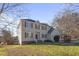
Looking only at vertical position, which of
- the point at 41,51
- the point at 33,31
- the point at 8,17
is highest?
the point at 8,17

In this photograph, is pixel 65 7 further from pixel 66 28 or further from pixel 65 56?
pixel 65 56

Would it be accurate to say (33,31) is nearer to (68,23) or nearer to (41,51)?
(41,51)

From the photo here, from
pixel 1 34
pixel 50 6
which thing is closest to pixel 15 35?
pixel 1 34

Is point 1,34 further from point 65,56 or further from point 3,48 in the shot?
point 65,56

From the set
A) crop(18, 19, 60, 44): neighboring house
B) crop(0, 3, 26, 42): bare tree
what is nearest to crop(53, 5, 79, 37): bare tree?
crop(18, 19, 60, 44): neighboring house

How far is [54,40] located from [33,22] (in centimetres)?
31

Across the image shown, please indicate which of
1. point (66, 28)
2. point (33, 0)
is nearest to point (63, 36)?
point (66, 28)

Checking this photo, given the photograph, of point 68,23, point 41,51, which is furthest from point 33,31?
point 68,23

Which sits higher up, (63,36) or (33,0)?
(33,0)

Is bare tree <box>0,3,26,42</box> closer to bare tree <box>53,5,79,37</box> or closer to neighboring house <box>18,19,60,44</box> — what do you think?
neighboring house <box>18,19,60,44</box>

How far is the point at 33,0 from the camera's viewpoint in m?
4.95

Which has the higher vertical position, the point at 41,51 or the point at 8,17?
the point at 8,17

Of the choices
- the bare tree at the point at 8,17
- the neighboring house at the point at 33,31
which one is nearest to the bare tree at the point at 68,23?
the neighboring house at the point at 33,31

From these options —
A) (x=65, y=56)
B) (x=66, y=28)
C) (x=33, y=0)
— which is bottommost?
(x=65, y=56)
